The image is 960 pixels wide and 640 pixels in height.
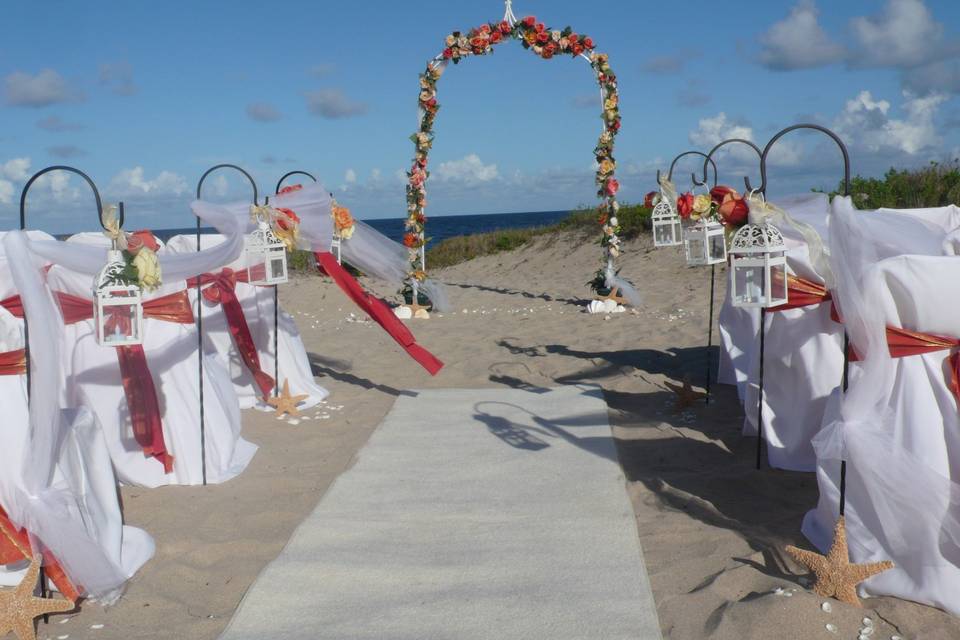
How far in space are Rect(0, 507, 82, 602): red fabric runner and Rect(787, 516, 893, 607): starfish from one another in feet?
10.0

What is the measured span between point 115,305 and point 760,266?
2.91 m

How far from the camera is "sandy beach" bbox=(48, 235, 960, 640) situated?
11.4 ft

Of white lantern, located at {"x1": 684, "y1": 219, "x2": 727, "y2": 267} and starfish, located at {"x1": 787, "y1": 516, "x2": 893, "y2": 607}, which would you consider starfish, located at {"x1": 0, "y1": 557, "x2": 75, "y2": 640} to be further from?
white lantern, located at {"x1": 684, "y1": 219, "x2": 727, "y2": 267}

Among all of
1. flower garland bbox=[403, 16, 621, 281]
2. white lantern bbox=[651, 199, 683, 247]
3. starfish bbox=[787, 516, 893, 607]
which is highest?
flower garland bbox=[403, 16, 621, 281]

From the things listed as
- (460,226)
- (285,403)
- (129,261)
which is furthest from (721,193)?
(460,226)

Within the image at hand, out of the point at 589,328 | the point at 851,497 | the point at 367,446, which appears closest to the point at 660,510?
the point at 851,497

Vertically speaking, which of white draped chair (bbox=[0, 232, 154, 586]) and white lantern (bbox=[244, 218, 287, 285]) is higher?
white lantern (bbox=[244, 218, 287, 285])

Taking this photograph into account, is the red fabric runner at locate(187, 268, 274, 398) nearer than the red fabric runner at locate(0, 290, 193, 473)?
No

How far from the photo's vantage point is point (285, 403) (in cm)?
707

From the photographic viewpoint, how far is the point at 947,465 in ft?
11.6

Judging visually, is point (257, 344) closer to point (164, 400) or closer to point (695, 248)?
point (164, 400)

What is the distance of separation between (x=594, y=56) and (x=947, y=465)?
982cm

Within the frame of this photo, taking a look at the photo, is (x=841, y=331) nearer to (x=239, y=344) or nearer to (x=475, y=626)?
(x=475, y=626)

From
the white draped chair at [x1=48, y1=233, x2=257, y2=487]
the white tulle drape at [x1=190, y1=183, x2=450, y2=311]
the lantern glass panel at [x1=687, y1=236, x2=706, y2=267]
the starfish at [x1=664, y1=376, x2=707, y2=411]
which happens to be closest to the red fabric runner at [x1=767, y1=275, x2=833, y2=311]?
the lantern glass panel at [x1=687, y1=236, x2=706, y2=267]
